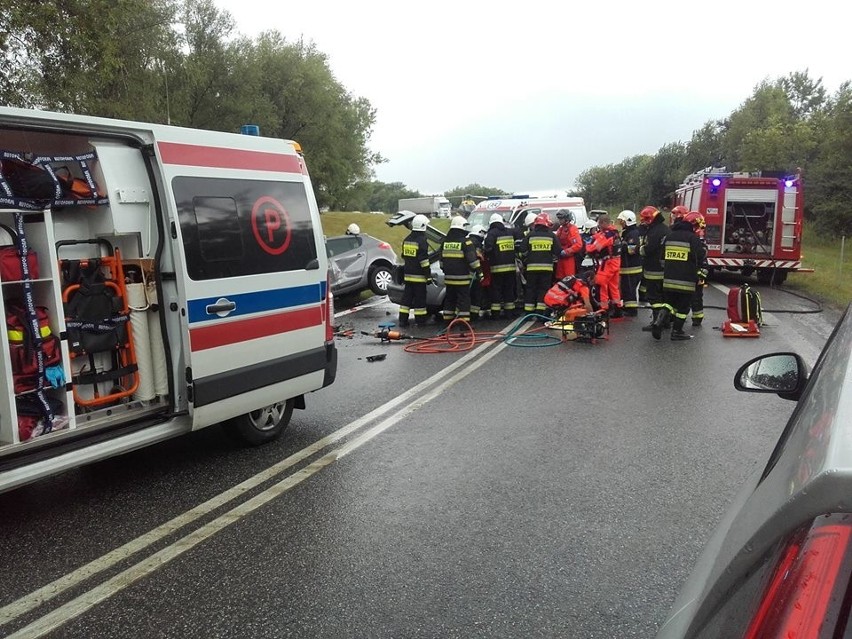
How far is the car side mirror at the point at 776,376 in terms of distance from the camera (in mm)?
2348

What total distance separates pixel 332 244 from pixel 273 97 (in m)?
23.3

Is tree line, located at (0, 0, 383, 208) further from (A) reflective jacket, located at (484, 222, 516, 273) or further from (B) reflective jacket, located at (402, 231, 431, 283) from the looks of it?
(A) reflective jacket, located at (484, 222, 516, 273)

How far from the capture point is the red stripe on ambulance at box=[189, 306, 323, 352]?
14.6 feet

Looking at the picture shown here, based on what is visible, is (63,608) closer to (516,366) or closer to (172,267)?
(172,267)

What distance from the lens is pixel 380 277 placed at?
14766 millimetres

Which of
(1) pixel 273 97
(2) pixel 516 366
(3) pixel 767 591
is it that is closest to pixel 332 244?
(2) pixel 516 366

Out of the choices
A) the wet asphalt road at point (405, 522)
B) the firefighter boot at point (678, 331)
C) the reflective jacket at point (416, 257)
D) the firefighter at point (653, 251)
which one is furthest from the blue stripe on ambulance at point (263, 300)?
the firefighter at point (653, 251)

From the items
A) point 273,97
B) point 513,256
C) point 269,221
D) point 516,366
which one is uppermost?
point 273,97

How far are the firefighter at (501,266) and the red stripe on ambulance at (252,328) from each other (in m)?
6.77

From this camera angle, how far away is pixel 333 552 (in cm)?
356

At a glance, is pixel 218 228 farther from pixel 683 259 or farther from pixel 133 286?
pixel 683 259

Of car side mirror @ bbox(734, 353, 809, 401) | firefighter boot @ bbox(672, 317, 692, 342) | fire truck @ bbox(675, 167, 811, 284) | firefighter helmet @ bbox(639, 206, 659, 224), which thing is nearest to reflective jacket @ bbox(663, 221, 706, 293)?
firefighter boot @ bbox(672, 317, 692, 342)

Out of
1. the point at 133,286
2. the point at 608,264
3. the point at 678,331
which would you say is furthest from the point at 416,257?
the point at 133,286

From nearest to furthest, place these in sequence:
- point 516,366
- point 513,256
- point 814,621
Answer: point 814,621 < point 516,366 < point 513,256
